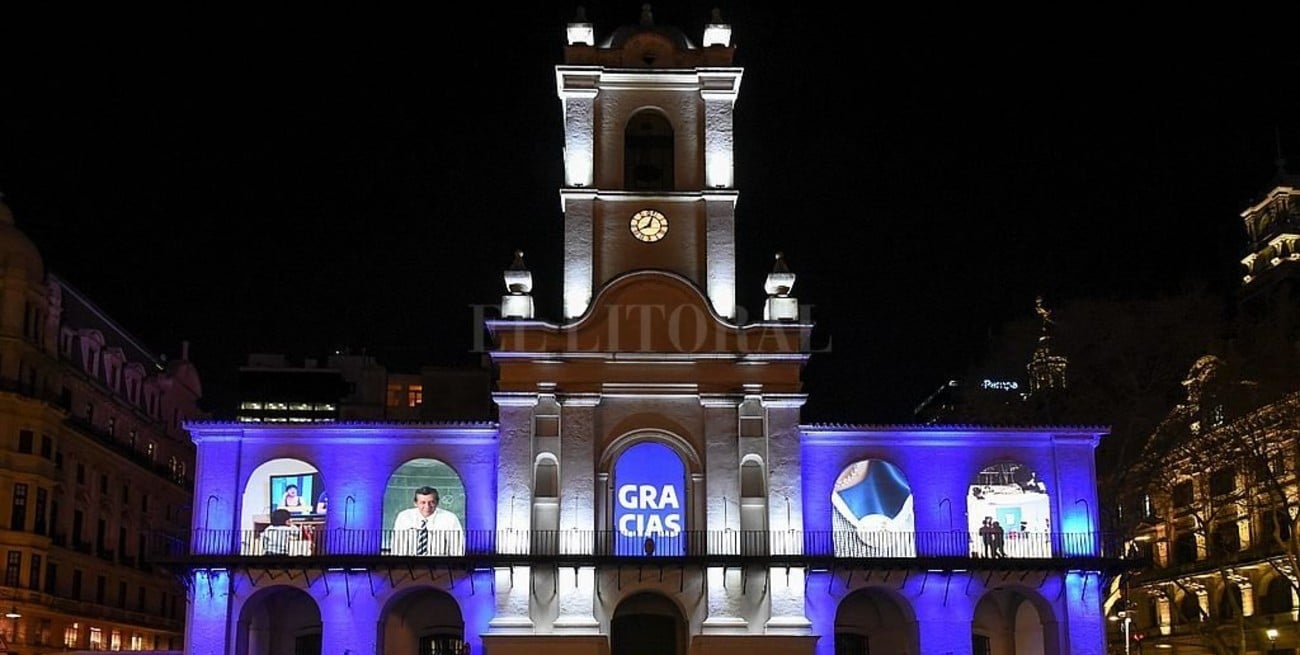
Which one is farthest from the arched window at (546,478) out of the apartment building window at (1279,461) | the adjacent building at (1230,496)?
the apartment building window at (1279,461)

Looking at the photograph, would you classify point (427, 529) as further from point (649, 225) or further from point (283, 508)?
point (649, 225)

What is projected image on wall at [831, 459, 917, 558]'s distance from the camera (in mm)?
39938

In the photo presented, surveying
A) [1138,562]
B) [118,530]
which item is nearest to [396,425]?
[1138,562]

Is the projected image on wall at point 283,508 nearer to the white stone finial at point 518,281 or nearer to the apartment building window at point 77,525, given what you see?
the white stone finial at point 518,281

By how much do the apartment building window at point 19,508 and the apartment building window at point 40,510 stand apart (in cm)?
71

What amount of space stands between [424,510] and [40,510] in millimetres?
24577

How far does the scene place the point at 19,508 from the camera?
55.1 meters

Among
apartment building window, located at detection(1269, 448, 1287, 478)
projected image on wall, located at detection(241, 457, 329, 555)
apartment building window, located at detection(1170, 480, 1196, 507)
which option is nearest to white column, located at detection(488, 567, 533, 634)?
projected image on wall, located at detection(241, 457, 329, 555)

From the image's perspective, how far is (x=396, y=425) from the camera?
132 ft

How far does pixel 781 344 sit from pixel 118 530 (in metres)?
39.2

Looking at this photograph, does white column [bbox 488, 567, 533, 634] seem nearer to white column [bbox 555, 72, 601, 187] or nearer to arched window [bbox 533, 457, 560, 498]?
arched window [bbox 533, 457, 560, 498]

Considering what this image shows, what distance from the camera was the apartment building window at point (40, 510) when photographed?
56.0 meters

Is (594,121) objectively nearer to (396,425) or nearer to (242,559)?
(396,425)

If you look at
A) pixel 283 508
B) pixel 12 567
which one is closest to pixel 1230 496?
pixel 283 508
